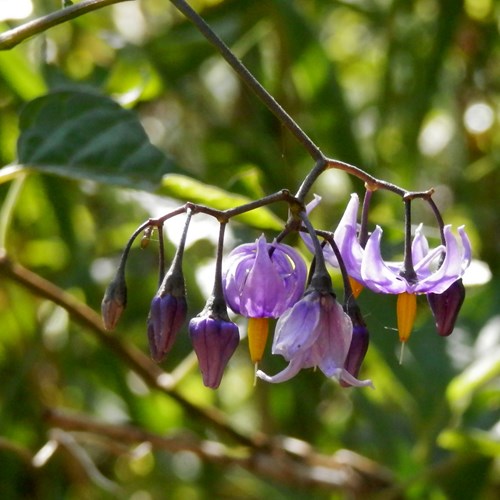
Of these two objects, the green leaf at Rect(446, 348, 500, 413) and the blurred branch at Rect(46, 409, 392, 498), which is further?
the blurred branch at Rect(46, 409, 392, 498)

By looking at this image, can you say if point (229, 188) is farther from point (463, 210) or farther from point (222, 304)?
point (463, 210)

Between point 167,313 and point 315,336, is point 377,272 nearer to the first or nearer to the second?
point 315,336

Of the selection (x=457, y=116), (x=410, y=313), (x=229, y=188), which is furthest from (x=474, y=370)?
(x=457, y=116)

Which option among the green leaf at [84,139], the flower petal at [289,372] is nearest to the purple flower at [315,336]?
the flower petal at [289,372]

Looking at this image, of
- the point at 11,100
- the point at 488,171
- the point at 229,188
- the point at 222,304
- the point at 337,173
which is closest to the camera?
the point at 222,304

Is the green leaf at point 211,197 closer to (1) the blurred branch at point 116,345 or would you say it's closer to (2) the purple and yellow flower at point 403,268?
(2) the purple and yellow flower at point 403,268

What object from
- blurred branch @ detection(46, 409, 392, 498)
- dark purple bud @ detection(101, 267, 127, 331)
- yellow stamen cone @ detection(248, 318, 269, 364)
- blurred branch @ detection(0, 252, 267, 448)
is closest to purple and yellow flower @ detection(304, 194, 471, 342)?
yellow stamen cone @ detection(248, 318, 269, 364)

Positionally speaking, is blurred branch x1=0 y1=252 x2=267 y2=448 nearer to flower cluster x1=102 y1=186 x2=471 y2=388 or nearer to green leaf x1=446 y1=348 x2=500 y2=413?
green leaf x1=446 y1=348 x2=500 y2=413
